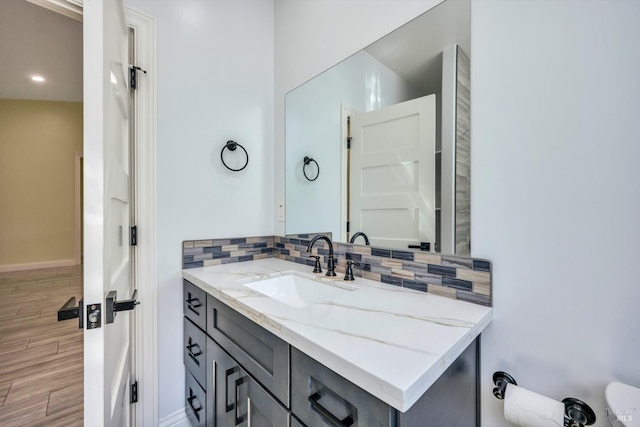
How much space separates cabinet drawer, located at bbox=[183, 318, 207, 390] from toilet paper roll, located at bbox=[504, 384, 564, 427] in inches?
46.0

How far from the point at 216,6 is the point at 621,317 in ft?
7.35

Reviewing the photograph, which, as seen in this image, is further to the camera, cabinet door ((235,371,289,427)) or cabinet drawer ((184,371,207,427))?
cabinet drawer ((184,371,207,427))

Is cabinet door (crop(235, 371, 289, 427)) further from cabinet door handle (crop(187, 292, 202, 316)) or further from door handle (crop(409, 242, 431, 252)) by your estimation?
door handle (crop(409, 242, 431, 252))

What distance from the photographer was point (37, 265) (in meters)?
4.78

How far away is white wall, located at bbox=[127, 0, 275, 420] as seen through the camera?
1466 mm

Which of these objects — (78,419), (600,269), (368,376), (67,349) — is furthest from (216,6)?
(67,349)

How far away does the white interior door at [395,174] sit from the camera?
1.12 meters

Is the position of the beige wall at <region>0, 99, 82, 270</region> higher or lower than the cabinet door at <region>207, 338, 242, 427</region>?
higher

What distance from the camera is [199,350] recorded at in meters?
1.33

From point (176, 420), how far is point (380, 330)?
56.7 inches

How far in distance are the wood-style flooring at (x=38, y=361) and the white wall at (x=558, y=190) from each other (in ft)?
7.59

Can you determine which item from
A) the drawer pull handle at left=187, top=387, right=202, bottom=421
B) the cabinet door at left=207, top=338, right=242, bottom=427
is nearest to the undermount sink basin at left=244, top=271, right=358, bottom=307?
the cabinet door at left=207, top=338, right=242, bottom=427

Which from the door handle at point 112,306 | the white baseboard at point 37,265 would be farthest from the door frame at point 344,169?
the white baseboard at point 37,265

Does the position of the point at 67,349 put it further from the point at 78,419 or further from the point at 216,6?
the point at 216,6
